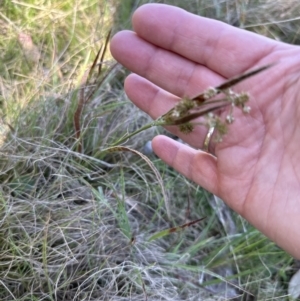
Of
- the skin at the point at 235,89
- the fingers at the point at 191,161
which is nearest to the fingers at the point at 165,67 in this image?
the skin at the point at 235,89

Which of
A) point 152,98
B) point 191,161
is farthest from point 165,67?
point 191,161

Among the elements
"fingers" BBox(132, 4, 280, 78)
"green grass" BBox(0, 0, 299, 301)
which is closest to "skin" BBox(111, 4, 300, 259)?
"fingers" BBox(132, 4, 280, 78)

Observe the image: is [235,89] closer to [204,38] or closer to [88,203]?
[204,38]

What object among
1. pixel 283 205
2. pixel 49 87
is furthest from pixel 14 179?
pixel 283 205

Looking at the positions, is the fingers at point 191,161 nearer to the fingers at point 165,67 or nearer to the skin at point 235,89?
the skin at point 235,89

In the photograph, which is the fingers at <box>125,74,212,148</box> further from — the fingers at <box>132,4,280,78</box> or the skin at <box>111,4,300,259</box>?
the fingers at <box>132,4,280,78</box>

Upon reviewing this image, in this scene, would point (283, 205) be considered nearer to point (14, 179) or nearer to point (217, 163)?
point (217, 163)
